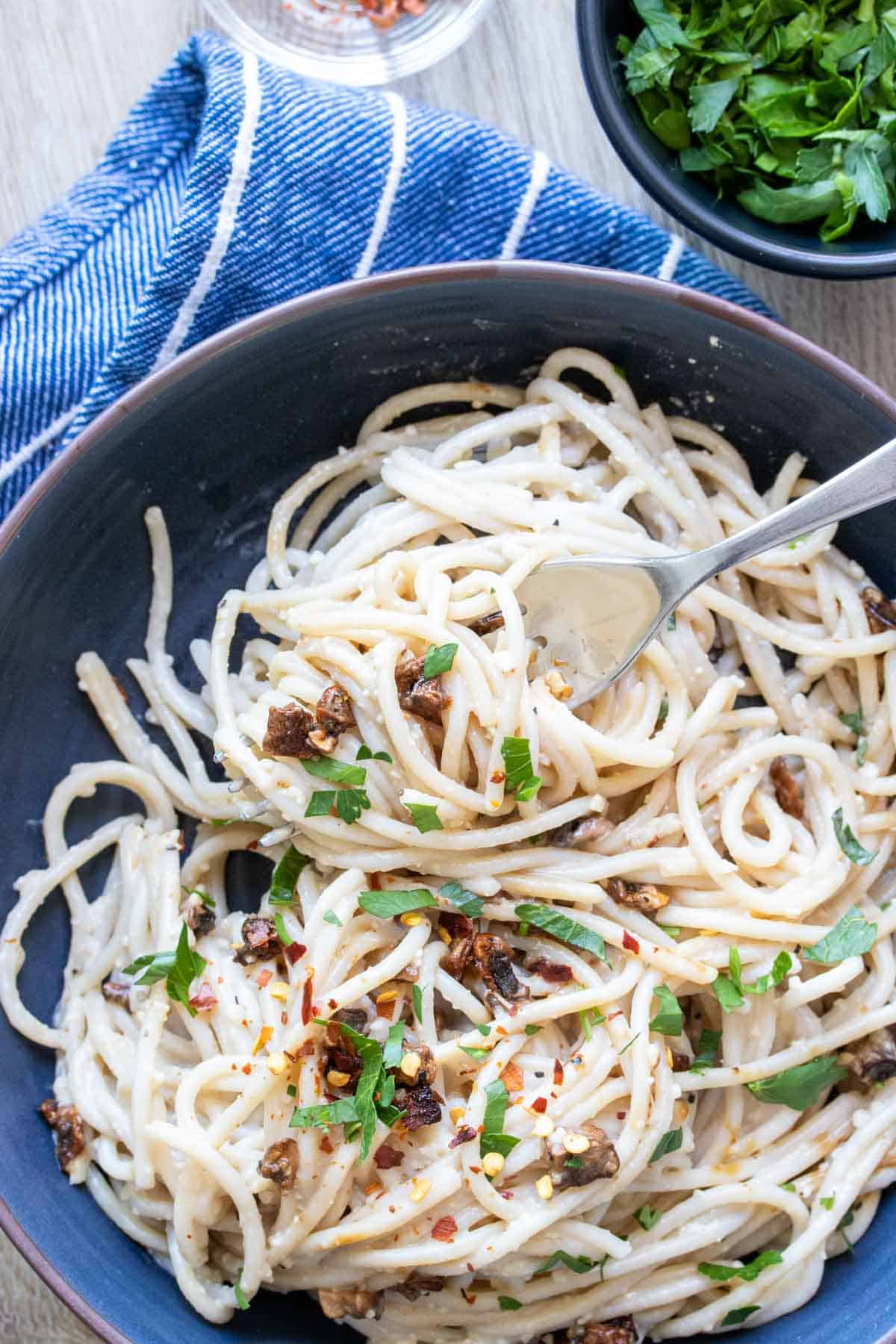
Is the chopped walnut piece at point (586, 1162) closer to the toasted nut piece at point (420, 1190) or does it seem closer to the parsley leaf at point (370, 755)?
the toasted nut piece at point (420, 1190)

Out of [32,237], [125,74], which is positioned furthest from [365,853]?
[125,74]

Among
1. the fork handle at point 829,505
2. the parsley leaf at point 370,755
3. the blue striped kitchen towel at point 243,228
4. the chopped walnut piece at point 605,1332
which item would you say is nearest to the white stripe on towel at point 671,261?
the blue striped kitchen towel at point 243,228

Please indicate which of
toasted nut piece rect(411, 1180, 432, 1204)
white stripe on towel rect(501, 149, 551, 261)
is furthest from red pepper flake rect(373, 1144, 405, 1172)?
white stripe on towel rect(501, 149, 551, 261)

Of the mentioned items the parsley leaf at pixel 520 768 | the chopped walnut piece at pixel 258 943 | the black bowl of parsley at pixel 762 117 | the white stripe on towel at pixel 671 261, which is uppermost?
the black bowl of parsley at pixel 762 117

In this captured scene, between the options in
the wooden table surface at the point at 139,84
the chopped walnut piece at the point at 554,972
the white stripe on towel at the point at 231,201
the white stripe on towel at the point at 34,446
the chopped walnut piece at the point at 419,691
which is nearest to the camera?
the chopped walnut piece at the point at 419,691

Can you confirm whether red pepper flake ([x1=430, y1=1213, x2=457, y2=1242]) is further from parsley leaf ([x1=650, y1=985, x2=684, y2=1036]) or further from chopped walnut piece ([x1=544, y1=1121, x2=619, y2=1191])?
parsley leaf ([x1=650, y1=985, x2=684, y2=1036])

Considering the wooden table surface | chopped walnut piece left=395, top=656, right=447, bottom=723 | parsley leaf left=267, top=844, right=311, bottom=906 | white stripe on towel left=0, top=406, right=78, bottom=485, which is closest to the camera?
chopped walnut piece left=395, top=656, right=447, bottom=723

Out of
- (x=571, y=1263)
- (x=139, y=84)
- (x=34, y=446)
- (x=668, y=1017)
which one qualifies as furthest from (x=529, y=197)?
(x=571, y=1263)
